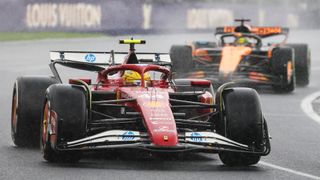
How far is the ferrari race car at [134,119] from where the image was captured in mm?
9930

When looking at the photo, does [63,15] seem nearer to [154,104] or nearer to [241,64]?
[241,64]

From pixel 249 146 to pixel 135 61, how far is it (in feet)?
8.49

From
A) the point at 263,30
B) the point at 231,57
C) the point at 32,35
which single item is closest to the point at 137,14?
the point at 32,35

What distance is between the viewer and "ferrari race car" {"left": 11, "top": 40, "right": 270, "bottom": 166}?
9.93m

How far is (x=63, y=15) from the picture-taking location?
120ft

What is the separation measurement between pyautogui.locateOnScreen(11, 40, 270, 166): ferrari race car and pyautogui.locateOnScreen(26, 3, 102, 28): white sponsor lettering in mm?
23332

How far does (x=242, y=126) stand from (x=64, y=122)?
168cm

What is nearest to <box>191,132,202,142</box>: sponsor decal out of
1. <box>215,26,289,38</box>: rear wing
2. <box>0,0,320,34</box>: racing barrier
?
<box>215,26,289,38</box>: rear wing

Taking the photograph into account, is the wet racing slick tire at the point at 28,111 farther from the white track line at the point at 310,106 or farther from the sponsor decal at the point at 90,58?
the white track line at the point at 310,106

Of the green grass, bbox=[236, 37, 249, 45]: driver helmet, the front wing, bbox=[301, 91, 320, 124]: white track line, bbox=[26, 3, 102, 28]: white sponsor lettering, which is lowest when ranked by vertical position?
bbox=[301, 91, 320, 124]: white track line

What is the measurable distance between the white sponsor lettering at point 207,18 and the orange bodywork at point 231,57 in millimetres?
21951

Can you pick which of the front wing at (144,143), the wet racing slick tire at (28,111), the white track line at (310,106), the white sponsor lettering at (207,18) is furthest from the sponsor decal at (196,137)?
the white sponsor lettering at (207,18)

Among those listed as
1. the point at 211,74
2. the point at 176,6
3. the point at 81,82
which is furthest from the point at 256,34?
the point at 176,6

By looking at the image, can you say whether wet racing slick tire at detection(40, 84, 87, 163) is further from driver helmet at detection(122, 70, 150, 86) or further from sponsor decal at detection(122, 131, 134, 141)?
driver helmet at detection(122, 70, 150, 86)
